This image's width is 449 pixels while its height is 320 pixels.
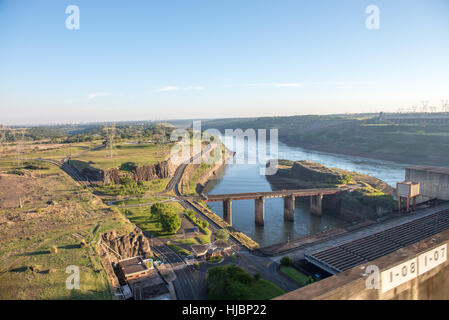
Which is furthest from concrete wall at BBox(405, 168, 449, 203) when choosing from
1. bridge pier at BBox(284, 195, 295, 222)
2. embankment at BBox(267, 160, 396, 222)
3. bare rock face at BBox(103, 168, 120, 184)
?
bare rock face at BBox(103, 168, 120, 184)

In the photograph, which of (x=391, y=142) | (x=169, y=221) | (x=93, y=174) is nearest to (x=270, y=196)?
(x=169, y=221)

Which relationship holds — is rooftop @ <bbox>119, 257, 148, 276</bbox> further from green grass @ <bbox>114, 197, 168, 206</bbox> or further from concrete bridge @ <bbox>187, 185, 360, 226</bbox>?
green grass @ <bbox>114, 197, 168, 206</bbox>

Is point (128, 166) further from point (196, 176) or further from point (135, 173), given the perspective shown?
point (196, 176)

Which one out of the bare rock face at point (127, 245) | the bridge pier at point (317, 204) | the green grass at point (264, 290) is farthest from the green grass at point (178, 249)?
the bridge pier at point (317, 204)
